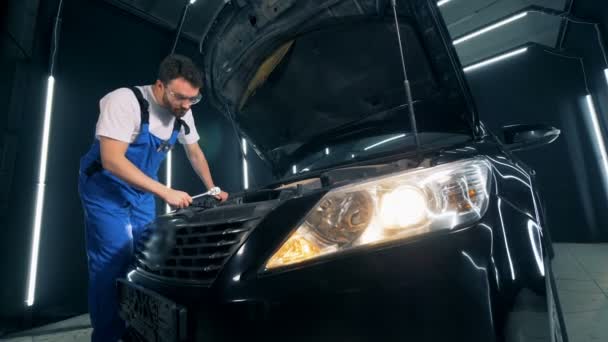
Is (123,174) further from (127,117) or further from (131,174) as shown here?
(127,117)

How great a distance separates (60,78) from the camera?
2.56 m

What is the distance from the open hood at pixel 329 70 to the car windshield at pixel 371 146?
0.05 m

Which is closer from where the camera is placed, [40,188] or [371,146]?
[371,146]

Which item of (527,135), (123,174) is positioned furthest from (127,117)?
(527,135)

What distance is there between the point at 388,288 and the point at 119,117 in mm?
1366

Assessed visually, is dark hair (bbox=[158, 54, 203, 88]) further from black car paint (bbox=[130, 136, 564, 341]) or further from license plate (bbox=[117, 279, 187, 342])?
black car paint (bbox=[130, 136, 564, 341])

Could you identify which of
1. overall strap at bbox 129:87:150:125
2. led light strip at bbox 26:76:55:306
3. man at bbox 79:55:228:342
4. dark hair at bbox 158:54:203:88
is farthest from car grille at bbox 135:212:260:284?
led light strip at bbox 26:76:55:306

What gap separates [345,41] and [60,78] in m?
2.80

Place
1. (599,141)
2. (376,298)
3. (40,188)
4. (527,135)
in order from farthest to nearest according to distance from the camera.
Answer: (599,141) < (40,188) < (527,135) < (376,298)

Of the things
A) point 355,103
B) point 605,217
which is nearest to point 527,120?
point 605,217

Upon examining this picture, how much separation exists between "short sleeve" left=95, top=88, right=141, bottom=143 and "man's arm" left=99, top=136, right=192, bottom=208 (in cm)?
4

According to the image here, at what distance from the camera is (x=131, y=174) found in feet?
3.65

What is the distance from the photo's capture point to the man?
47.0 inches

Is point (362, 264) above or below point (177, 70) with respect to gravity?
below
